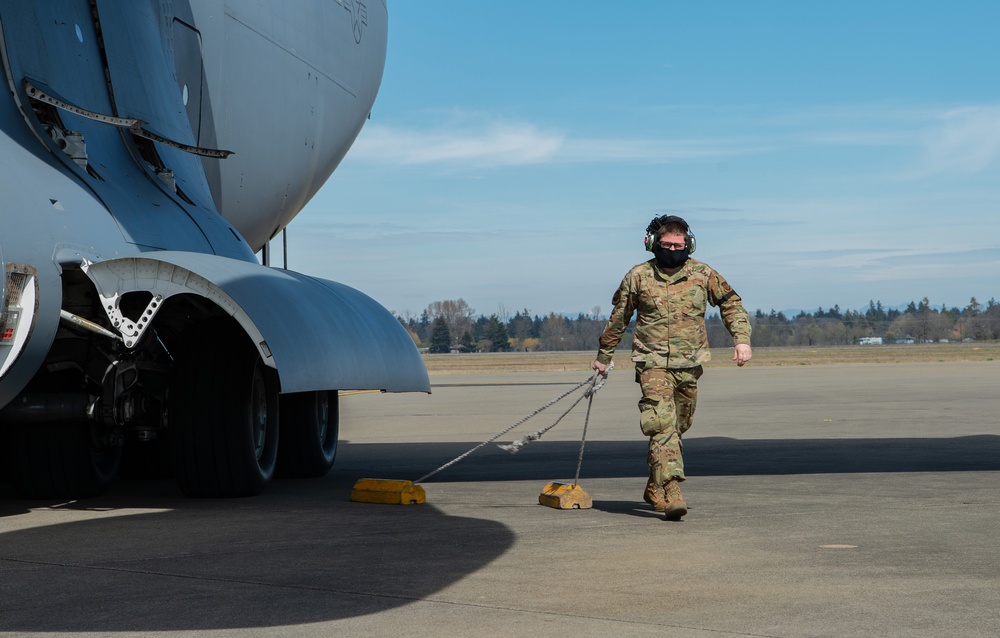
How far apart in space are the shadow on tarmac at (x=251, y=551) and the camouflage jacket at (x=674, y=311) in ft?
3.57

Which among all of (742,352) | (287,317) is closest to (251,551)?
(287,317)

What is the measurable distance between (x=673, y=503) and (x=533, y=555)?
1.56 m

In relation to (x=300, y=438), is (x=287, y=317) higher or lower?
higher

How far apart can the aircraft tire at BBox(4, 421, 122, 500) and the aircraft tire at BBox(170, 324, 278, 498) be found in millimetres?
596

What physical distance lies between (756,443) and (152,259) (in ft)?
28.8

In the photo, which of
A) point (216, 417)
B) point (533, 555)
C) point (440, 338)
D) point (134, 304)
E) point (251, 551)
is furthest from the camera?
point (440, 338)

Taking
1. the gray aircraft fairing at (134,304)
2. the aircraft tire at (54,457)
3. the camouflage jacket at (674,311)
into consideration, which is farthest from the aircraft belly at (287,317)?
the camouflage jacket at (674,311)

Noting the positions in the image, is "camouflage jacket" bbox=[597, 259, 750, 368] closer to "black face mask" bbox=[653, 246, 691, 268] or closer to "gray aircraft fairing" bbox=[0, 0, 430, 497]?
"black face mask" bbox=[653, 246, 691, 268]

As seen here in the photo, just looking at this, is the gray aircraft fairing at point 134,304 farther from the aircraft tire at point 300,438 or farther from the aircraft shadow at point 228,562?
the aircraft shadow at point 228,562

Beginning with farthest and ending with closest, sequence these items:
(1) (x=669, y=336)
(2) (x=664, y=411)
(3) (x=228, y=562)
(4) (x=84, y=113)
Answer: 1. (4) (x=84, y=113)
2. (1) (x=669, y=336)
3. (2) (x=664, y=411)
4. (3) (x=228, y=562)

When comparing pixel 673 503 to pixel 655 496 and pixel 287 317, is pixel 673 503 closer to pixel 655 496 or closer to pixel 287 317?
pixel 655 496

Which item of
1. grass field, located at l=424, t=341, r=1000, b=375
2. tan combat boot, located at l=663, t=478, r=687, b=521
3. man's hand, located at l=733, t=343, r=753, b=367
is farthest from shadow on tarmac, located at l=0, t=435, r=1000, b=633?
grass field, located at l=424, t=341, r=1000, b=375

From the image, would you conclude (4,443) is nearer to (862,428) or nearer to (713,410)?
(862,428)

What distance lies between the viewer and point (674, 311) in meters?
8.51
